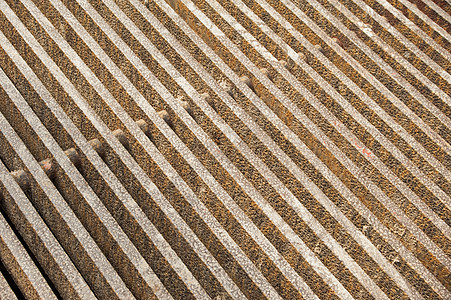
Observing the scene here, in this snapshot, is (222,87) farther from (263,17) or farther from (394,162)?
(394,162)

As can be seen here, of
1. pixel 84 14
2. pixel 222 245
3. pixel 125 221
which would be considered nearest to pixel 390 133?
pixel 222 245

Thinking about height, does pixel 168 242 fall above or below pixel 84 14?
below

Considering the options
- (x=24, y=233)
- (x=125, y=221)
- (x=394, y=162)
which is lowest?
(x=24, y=233)

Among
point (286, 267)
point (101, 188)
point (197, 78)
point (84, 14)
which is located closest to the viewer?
point (286, 267)

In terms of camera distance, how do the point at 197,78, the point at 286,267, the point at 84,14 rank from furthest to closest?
the point at 84,14 → the point at 197,78 → the point at 286,267

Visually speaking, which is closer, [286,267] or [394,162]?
[286,267]

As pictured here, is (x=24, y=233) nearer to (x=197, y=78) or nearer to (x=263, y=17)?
(x=197, y=78)

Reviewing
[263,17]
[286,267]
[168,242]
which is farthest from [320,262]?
[263,17]
